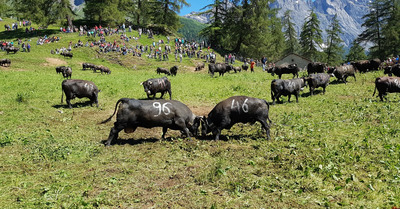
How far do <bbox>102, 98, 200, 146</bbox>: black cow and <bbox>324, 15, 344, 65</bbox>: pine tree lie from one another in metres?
70.5

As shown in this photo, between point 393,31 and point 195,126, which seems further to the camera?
point 393,31

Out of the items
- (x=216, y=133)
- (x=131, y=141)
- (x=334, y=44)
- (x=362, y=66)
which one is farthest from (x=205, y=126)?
(x=334, y=44)

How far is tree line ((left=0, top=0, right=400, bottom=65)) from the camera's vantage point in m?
50.9

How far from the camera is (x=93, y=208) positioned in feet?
18.6

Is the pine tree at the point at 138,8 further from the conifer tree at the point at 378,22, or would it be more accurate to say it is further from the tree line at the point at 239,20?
the conifer tree at the point at 378,22

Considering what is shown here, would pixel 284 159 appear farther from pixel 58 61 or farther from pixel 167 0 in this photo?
pixel 167 0

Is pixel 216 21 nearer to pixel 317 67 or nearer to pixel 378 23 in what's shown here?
pixel 378 23

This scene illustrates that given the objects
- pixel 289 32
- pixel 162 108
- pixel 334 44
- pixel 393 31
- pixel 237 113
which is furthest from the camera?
pixel 289 32

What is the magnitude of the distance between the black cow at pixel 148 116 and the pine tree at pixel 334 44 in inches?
2775

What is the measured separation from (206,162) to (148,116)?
3.15m

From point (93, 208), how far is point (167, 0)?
61947 millimetres

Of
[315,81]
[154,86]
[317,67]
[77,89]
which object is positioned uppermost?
[317,67]

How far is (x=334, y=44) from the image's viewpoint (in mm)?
69812

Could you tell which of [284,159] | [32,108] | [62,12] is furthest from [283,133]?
[62,12]
